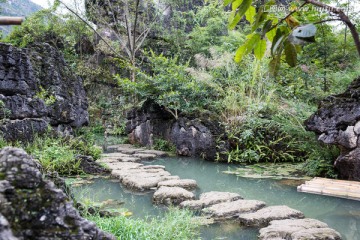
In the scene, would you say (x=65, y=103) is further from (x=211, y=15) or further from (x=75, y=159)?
(x=211, y=15)

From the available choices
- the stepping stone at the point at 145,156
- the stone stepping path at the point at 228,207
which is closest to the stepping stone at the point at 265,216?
the stone stepping path at the point at 228,207

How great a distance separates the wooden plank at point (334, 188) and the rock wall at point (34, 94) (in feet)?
12.0

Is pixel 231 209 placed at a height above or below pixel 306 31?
below

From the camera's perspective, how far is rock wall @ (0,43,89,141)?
455 centimetres

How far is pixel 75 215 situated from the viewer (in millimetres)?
1129

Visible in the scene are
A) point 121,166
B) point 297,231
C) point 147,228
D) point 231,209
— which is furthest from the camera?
point 121,166

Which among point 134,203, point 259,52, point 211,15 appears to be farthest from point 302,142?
point 211,15

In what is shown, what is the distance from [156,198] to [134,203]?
0.78ft

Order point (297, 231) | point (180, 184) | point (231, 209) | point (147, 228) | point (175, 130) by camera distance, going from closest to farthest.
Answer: point (147, 228) → point (297, 231) → point (231, 209) → point (180, 184) → point (175, 130)

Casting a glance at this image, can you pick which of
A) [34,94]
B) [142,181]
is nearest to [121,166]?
[142,181]

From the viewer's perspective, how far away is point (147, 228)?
2.31 meters

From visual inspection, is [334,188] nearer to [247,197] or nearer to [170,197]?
[247,197]

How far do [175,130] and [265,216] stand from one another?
447cm

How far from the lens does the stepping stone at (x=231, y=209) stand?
9.84ft
